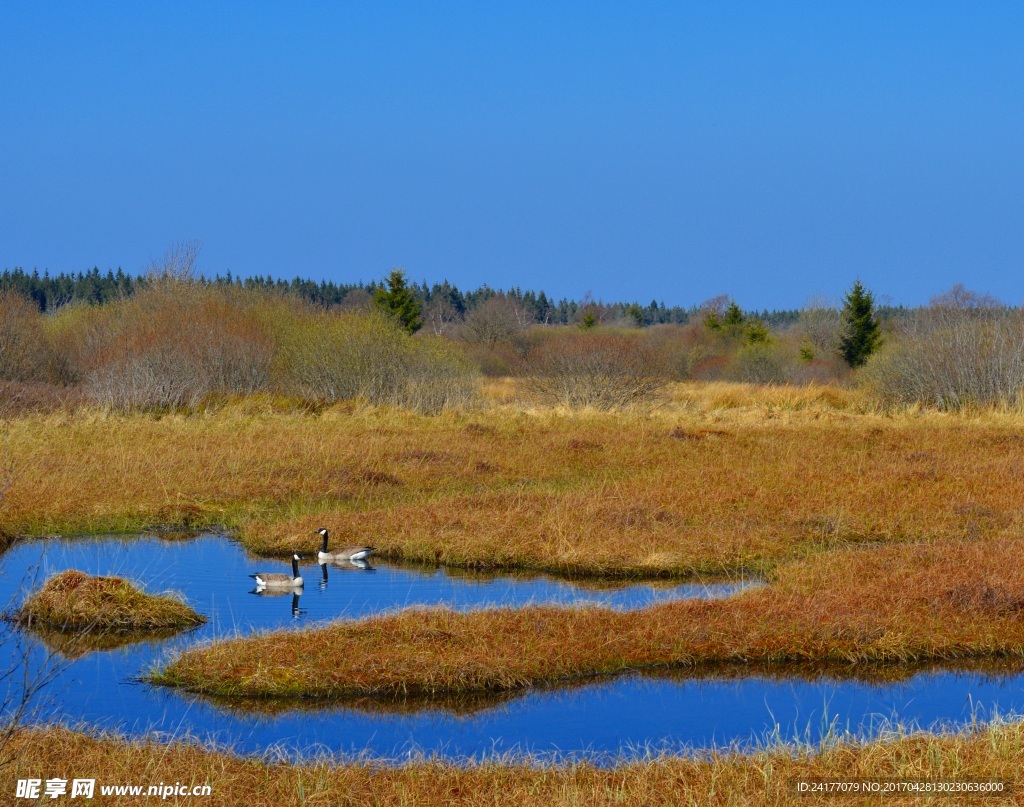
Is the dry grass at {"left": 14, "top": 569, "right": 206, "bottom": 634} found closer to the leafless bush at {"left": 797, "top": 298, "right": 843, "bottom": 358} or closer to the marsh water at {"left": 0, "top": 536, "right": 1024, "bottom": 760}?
the marsh water at {"left": 0, "top": 536, "right": 1024, "bottom": 760}

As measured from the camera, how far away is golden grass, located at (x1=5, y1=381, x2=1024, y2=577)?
14.4 metres

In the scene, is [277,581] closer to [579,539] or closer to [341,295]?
[579,539]

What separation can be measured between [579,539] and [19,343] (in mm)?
25476

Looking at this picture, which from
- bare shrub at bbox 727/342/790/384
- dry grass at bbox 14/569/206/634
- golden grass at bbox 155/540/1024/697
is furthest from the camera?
bare shrub at bbox 727/342/790/384

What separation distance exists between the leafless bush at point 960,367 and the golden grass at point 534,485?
5585mm

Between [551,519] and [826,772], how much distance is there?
836 centimetres

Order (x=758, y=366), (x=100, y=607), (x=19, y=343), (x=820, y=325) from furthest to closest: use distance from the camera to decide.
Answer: (x=820, y=325) < (x=758, y=366) < (x=19, y=343) < (x=100, y=607)

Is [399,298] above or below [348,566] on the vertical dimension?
above

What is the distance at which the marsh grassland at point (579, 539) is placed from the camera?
695cm

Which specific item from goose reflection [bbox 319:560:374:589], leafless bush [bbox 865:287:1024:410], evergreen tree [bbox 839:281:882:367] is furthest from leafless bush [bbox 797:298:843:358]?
goose reflection [bbox 319:560:374:589]

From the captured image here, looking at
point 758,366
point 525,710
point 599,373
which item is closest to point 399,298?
point 758,366

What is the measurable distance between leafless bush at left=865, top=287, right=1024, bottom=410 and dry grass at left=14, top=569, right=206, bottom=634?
25.7 meters

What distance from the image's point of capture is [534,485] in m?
18.5

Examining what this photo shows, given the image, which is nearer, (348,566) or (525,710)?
(525,710)
